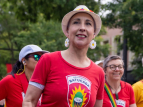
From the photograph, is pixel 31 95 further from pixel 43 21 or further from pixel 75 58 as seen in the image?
pixel 43 21

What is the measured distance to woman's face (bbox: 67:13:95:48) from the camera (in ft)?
6.52

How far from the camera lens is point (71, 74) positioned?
190 cm

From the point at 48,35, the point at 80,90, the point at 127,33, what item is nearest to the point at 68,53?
the point at 80,90

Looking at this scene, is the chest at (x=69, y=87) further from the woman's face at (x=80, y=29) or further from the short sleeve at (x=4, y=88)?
the short sleeve at (x=4, y=88)

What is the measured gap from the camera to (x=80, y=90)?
6.21ft

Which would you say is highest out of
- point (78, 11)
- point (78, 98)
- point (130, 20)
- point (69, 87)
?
point (130, 20)

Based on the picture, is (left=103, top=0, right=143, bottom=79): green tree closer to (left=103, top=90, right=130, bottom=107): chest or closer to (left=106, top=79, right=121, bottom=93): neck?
(left=106, top=79, right=121, bottom=93): neck

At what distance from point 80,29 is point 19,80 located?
171cm

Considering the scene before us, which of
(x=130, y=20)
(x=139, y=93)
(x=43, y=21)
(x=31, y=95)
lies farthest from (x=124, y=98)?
(x=43, y=21)

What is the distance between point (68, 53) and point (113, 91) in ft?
5.82

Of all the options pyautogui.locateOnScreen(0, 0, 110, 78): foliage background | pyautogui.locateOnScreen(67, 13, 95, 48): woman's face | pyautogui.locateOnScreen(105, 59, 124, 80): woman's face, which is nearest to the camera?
pyautogui.locateOnScreen(67, 13, 95, 48): woman's face

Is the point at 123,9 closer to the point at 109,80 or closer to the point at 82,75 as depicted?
the point at 109,80

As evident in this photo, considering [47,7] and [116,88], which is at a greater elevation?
[47,7]

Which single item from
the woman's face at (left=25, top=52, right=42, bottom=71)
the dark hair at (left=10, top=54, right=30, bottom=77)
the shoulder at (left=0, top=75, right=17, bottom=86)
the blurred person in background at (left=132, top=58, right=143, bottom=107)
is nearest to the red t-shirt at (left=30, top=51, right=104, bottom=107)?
the shoulder at (left=0, top=75, right=17, bottom=86)
